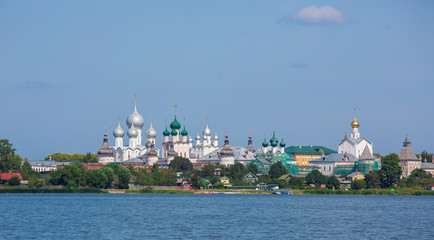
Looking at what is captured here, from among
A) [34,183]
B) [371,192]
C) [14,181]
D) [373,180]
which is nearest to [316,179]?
[373,180]

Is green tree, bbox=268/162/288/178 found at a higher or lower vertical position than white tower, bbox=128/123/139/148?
lower

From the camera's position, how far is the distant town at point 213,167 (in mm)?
100562

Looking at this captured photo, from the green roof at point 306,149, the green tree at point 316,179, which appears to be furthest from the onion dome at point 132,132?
the green tree at point 316,179

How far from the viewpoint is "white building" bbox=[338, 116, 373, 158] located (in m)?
145

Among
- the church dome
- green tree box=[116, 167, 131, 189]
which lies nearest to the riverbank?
green tree box=[116, 167, 131, 189]

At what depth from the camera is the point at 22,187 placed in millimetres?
95688

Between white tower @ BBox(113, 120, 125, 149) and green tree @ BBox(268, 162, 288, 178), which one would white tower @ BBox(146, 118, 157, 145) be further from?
green tree @ BBox(268, 162, 288, 178)

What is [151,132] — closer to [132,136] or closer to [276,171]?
[132,136]

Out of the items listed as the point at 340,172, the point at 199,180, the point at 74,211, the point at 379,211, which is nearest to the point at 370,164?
the point at 340,172

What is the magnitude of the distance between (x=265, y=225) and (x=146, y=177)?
60938mm

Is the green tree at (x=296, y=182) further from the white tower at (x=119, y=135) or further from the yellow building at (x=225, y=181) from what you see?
the white tower at (x=119, y=135)

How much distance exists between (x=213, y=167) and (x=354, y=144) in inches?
1210

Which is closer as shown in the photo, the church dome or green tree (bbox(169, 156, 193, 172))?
green tree (bbox(169, 156, 193, 172))

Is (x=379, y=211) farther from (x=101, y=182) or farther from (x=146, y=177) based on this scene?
(x=146, y=177)
